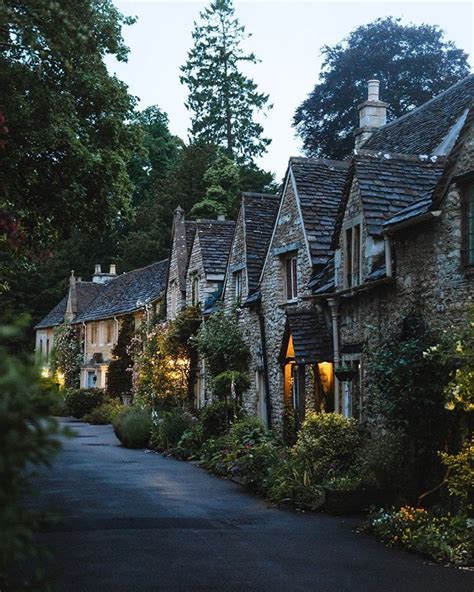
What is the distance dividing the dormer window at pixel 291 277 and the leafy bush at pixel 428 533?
34.2 ft

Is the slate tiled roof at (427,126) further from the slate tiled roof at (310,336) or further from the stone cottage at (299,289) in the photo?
the slate tiled roof at (310,336)

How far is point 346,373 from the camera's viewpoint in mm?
17094

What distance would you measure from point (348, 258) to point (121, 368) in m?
29.3

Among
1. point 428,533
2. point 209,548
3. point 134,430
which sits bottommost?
point 209,548

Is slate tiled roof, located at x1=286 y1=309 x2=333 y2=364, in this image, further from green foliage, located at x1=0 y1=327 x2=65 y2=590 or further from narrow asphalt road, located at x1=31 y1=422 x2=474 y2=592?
green foliage, located at x1=0 y1=327 x2=65 y2=590

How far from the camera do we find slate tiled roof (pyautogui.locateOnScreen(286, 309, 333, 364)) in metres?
18.8

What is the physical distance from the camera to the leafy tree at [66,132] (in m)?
13.5

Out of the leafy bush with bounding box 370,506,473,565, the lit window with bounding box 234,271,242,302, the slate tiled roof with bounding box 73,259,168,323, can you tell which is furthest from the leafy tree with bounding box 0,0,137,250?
the slate tiled roof with bounding box 73,259,168,323

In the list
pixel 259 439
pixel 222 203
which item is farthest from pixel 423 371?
pixel 222 203

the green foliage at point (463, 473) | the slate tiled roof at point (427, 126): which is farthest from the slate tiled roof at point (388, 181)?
the green foliage at point (463, 473)

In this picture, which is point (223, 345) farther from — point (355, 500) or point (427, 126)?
point (355, 500)

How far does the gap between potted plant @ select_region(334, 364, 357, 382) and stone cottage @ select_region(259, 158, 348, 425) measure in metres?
1.43

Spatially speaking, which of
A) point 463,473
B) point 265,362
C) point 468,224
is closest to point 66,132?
point 468,224

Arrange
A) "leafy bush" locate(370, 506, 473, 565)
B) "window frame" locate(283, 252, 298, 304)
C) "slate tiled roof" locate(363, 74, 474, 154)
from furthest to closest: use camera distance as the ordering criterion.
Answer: "window frame" locate(283, 252, 298, 304), "slate tiled roof" locate(363, 74, 474, 154), "leafy bush" locate(370, 506, 473, 565)
